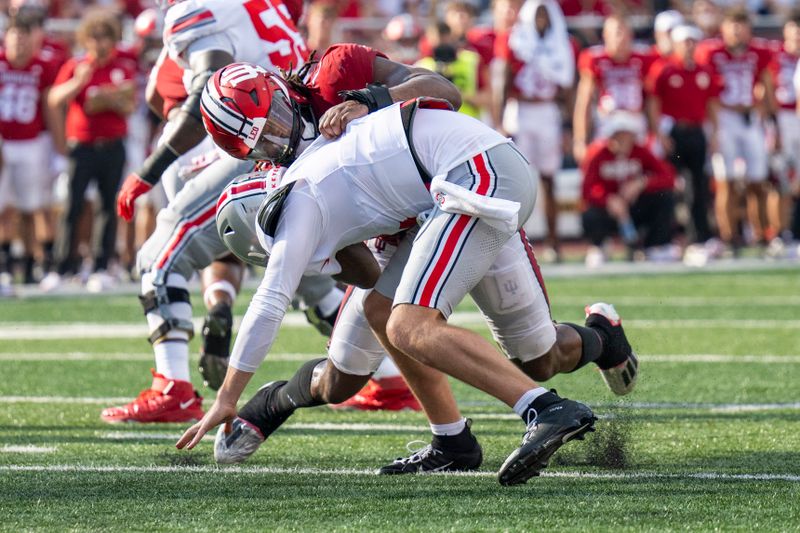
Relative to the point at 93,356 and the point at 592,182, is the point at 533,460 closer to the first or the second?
the point at 93,356

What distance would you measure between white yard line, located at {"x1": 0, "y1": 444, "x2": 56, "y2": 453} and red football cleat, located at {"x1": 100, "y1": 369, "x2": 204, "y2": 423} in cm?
62

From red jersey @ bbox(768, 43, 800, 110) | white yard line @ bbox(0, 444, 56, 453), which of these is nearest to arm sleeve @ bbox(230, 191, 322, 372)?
white yard line @ bbox(0, 444, 56, 453)

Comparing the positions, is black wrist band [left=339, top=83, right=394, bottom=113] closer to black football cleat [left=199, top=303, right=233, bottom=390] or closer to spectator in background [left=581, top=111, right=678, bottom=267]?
black football cleat [left=199, top=303, right=233, bottom=390]

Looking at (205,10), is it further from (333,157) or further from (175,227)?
(333,157)

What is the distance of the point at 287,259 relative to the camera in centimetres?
387

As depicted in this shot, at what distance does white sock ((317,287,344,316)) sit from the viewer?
5898 millimetres

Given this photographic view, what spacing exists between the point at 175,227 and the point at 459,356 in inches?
74.5

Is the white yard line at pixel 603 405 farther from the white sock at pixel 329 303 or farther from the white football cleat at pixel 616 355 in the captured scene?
the white sock at pixel 329 303

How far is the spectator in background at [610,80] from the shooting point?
1235cm

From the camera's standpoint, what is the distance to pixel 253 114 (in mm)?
4148

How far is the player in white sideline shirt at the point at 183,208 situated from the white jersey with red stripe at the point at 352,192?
53.4 inches

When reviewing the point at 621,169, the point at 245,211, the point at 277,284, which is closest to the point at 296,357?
the point at 245,211

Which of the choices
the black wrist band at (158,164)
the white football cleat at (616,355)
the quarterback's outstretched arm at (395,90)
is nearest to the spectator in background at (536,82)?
the black wrist band at (158,164)

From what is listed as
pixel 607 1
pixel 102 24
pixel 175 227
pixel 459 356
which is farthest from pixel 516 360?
pixel 607 1
